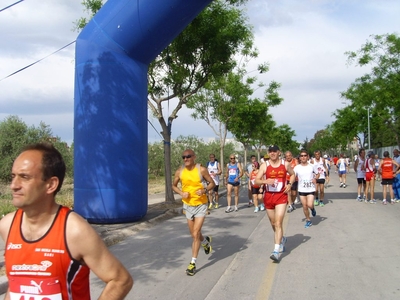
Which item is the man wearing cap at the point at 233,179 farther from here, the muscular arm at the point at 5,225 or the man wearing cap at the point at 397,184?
the muscular arm at the point at 5,225

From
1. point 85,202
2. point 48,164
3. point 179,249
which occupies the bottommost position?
point 179,249

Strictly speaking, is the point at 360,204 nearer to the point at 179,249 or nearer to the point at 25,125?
the point at 179,249

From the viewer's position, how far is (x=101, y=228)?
32.0 ft

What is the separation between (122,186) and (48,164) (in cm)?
783

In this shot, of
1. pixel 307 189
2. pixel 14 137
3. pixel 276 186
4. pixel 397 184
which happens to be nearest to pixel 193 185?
pixel 276 186

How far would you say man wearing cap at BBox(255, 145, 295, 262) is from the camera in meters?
7.27

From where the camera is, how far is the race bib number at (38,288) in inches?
82.2

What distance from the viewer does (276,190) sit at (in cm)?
742

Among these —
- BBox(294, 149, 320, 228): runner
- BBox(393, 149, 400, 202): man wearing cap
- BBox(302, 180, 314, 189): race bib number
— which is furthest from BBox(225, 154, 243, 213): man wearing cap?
BBox(393, 149, 400, 202): man wearing cap

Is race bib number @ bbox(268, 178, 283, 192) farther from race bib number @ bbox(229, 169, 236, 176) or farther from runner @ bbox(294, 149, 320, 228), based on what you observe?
race bib number @ bbox(229, 169, 236, 176)

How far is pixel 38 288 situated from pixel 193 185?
494 cm

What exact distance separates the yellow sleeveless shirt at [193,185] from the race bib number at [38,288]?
4.81 meters

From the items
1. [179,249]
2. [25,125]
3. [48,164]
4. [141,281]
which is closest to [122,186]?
[179,249]

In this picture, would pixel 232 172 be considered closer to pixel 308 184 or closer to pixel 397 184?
pixel 308 184
